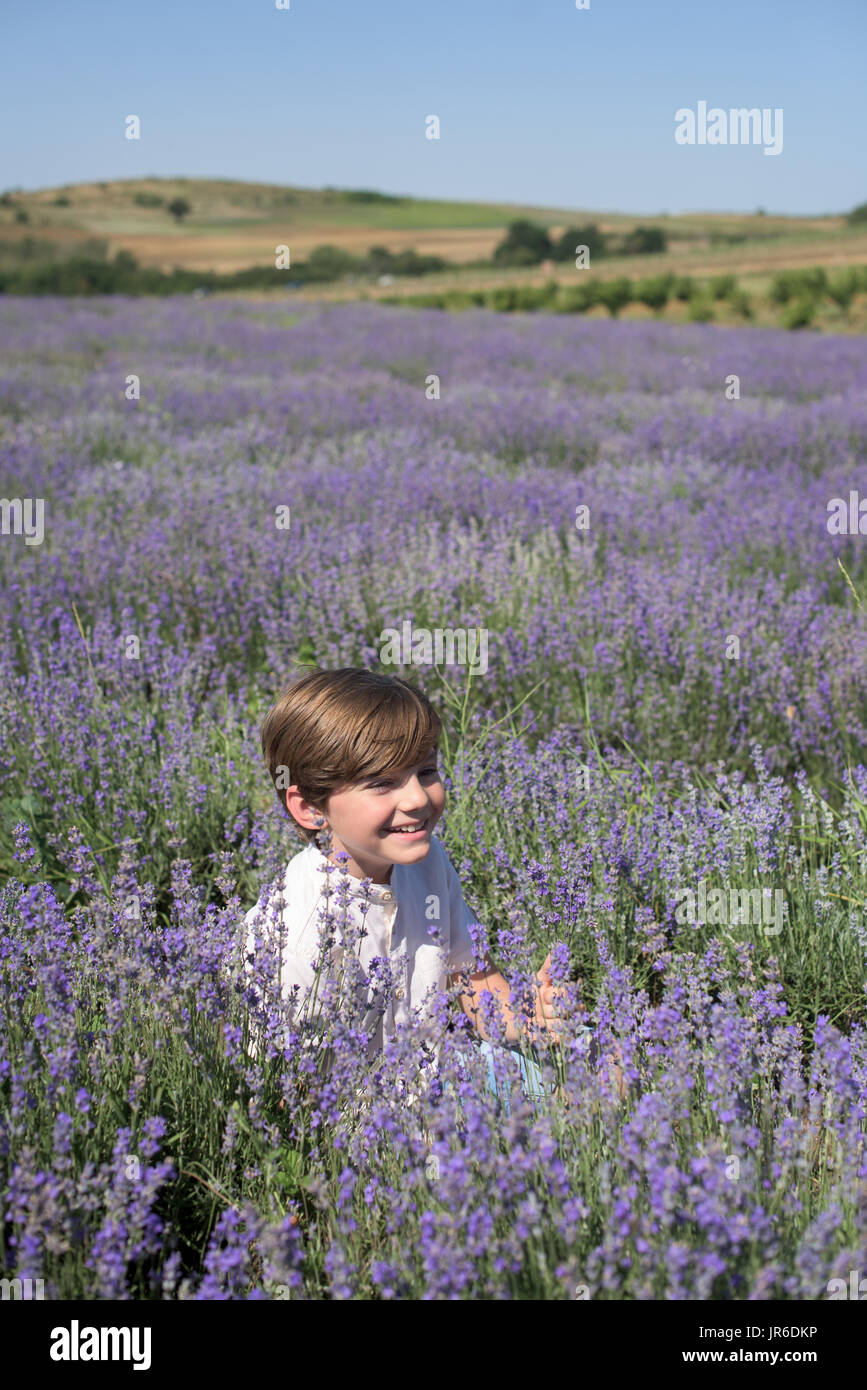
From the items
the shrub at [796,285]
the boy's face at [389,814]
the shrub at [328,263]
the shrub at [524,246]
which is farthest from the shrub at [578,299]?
the boy's face at [389,814]

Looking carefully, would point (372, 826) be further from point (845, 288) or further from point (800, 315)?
point (845, 288)

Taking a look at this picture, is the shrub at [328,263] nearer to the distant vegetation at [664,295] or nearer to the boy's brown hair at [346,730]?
the distant vegetation at [664,295]

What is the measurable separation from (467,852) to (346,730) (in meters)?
0.84

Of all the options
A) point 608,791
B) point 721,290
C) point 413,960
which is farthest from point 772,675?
point 721,290

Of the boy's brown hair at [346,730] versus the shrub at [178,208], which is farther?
the shrub at [178,208]

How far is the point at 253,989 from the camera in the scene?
1937 mm

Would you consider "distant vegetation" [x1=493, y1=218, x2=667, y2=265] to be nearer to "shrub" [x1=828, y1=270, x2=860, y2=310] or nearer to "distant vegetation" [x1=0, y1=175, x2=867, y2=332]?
"distant vegetation" [x1=0, y1=175, x2=867, y2=332]

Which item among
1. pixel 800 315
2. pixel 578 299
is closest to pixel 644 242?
pixel 578 299

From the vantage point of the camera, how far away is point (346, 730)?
2.07 m

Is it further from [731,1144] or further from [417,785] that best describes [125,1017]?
[731,1144]

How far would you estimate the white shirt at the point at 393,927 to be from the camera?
6.72 feet

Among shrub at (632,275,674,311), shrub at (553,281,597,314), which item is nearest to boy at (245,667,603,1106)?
shrub at (553,281,597,314)

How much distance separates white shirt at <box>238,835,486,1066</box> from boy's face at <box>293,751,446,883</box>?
0.08 meters
